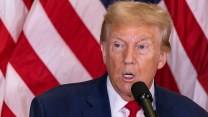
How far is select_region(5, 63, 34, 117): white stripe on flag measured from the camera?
202 centimetres

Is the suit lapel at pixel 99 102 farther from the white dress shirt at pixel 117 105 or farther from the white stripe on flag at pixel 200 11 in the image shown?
the white stripe on flag at pixel 200 11

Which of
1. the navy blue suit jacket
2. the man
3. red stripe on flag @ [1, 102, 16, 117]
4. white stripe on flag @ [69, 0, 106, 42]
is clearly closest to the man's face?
the man

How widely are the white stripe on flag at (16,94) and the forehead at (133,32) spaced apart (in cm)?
71

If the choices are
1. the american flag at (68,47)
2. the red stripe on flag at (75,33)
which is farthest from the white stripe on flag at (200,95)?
the red stripe on flag at (75,33)

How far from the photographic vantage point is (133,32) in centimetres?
141

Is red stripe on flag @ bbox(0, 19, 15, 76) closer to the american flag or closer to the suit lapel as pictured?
the american flag

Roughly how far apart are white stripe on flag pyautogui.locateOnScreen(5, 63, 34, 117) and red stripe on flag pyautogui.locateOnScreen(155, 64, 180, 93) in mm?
518

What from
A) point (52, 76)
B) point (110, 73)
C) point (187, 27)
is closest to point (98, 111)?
point (110, 73)

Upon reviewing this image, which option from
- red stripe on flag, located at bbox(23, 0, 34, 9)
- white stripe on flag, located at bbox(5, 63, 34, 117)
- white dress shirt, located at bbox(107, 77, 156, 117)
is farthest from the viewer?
red stripe on flag, located at bbox(23, 0, 34, 9)

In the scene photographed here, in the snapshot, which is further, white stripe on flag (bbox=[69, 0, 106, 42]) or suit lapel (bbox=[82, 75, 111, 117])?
white stripe on flag (bbox=[69, 0, 106, 42])

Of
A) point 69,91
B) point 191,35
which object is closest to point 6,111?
point 69,91

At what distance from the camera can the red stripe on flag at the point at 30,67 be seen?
2027 millimetres

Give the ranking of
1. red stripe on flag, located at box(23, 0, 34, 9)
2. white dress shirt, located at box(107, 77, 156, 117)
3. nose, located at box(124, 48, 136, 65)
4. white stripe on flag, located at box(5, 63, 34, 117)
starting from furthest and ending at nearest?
red stripe on flag, located at box(23, 0, 34, 9) < white stripe on flag, located at box(5, 63, 34, 117) < white dress shirt, located at box(107, 77, 156, 117) < nose, located at box(124, 48, 136, 65)

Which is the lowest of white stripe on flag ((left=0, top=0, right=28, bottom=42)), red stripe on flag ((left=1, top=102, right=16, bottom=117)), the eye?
red stripe on flag ((left=1, top=102, right=16, bottom=117))
